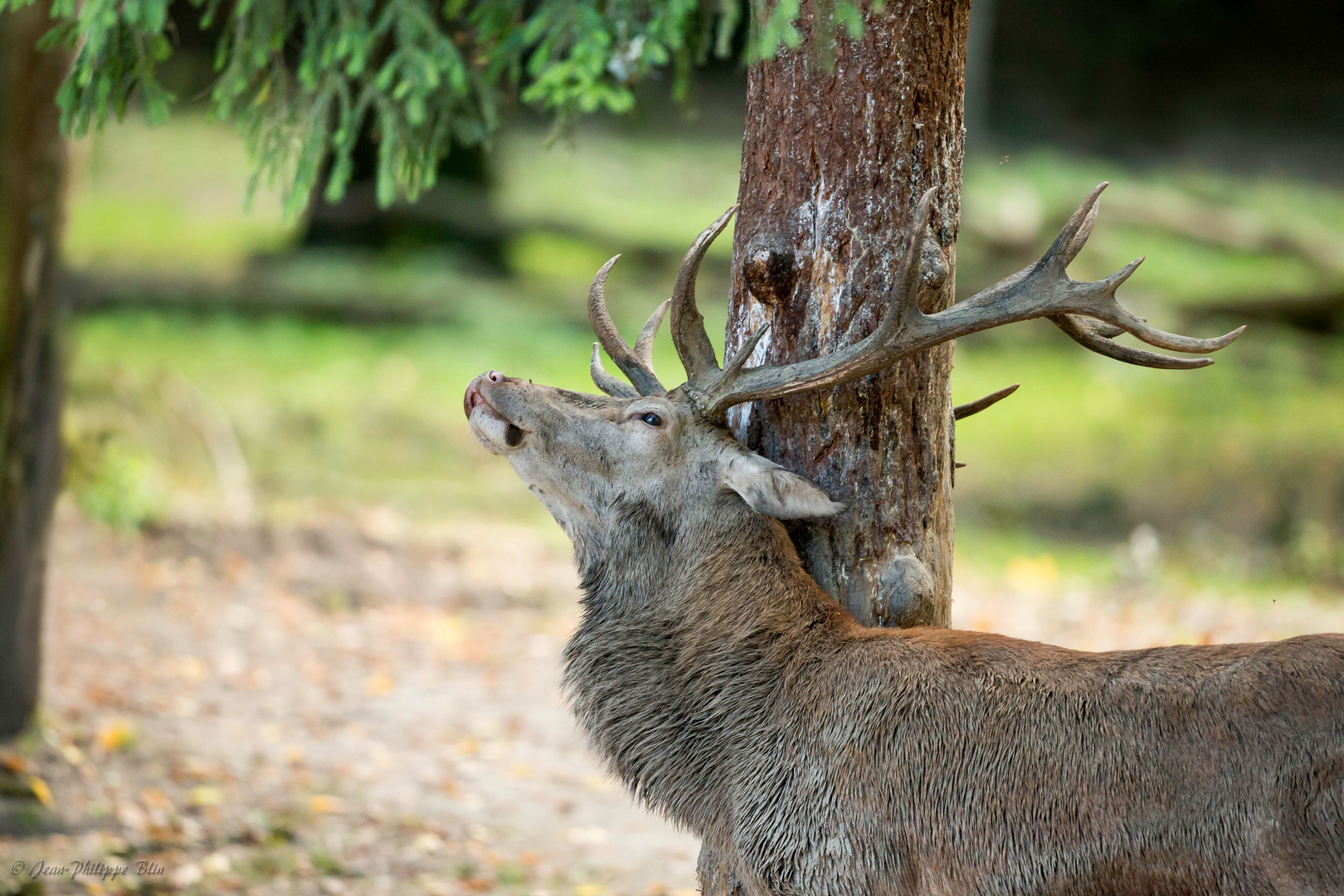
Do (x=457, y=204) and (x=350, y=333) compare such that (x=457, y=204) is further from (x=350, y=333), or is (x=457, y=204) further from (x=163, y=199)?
(x=163, y=199)

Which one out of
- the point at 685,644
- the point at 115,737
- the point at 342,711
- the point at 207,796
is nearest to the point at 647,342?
the point at 685,644

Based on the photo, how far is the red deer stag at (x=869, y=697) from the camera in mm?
2547

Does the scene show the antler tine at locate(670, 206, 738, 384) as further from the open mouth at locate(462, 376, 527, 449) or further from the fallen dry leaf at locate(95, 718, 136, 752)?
the fallen dry leaf at locate(95, 718, 136, 752)

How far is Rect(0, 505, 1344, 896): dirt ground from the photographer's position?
5148mm

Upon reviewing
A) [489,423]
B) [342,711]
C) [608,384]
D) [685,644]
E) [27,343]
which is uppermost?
[608,384]

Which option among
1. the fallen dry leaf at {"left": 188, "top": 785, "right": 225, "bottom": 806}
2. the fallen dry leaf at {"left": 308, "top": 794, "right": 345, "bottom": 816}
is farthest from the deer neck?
the fallen dry leaf at {"left": 188, "top": 785, "right": 225, "bottom": 806}

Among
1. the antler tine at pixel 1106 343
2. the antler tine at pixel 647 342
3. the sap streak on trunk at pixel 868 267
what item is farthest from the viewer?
the antler tine at pixel 647 342

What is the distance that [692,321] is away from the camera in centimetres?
342

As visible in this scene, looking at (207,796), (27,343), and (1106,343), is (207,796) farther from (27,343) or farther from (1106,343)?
(1106,343)

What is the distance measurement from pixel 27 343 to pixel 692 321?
3.73 metres

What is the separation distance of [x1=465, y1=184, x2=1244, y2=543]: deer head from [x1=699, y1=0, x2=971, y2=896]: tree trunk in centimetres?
14

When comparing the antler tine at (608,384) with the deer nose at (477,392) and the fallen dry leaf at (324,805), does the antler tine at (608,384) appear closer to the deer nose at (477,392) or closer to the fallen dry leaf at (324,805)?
the deer nose at (477,392)

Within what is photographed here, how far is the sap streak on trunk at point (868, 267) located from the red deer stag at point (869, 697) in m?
0.16

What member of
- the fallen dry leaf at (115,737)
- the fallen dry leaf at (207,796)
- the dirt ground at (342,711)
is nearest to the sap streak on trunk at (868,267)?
the dirt ground at (342,711)
